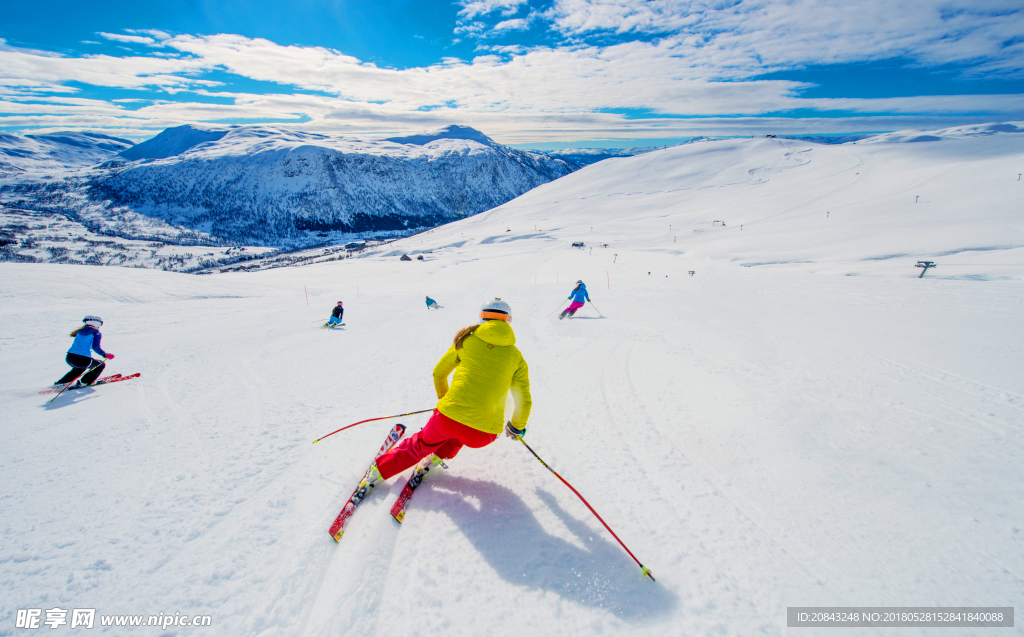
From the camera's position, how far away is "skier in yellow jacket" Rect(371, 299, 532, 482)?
13.2 feet

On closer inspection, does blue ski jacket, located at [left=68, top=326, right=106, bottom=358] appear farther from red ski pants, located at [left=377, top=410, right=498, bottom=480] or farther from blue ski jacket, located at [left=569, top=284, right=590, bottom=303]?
blue ski jacket, located at [left=569, top=284, right=590, bottom=303]

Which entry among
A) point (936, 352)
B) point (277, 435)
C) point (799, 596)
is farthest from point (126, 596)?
point (936, 352)

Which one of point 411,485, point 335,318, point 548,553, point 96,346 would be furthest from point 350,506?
point 335,318

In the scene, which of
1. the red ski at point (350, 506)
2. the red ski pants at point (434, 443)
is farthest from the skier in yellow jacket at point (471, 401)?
the red ski at point (350, 506)

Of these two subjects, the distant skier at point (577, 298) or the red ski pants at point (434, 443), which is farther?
the distant skier at point (577, 298)

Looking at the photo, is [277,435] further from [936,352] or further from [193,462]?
[936,352]

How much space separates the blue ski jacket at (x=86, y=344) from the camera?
24.1 feet

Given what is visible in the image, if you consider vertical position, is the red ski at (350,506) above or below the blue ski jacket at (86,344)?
below

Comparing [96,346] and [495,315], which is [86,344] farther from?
[495,315]

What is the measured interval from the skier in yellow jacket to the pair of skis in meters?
0.15

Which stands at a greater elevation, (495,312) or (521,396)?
(495,312)

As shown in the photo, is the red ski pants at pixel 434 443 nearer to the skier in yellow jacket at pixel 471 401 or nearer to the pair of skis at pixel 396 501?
the skier in yellow jacket at pixel 471 401

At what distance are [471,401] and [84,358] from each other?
831 centimetres

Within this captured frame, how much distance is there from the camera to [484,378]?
13.3 feet
